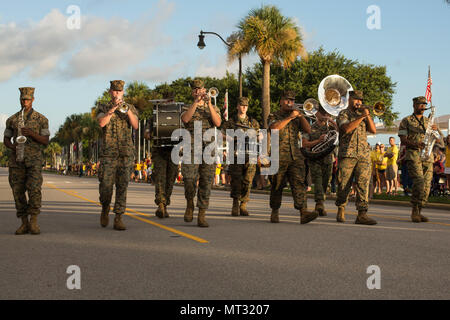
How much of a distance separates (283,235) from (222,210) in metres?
5.01

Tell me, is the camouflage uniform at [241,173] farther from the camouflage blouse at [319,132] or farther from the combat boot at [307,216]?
the combat boot at [307,216]

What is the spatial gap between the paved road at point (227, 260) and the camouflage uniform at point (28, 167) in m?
0.53

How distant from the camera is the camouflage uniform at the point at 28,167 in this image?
8.92 m

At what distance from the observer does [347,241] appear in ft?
27.7

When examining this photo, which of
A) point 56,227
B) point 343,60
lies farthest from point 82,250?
point 343,60

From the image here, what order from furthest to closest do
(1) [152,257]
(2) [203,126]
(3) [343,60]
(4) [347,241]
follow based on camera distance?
(3) [343,60] < (2) [203,126] < (4) [347,241] < (1) [152,257]

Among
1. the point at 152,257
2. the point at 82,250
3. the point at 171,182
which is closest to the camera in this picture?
the point at 152,257

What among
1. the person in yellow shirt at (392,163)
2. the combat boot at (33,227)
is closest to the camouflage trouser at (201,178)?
the combat boot at (33,227)

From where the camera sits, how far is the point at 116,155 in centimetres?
963

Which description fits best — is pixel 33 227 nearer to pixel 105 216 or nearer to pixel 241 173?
pixel 105 216

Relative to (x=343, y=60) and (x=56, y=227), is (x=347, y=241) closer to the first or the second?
(x=56, y=227)

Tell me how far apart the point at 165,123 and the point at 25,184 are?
3263mm

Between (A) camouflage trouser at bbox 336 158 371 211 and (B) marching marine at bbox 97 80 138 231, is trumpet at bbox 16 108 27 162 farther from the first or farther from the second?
(A) camouflage trouser at bbox 336 158 371 211

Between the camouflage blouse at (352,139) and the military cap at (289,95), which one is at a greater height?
the military cap at (289,95)
